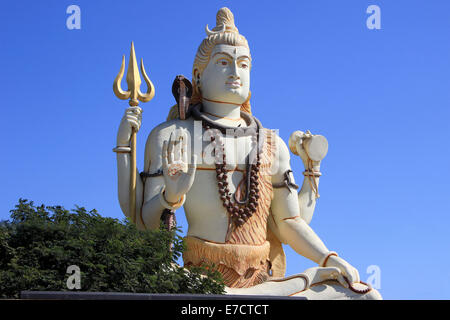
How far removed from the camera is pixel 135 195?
7.77 meters

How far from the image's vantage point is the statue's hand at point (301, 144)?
851cm

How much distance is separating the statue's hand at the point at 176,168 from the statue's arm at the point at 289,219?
1.39m

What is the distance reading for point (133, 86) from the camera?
25.7ft

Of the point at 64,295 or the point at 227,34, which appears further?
the point at 227,34

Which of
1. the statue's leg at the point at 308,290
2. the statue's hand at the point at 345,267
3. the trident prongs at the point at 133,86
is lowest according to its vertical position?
the statue's leg at the point at 308,290

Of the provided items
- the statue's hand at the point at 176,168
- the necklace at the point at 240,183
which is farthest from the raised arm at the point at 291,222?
the statue's hand at the point at 176,168

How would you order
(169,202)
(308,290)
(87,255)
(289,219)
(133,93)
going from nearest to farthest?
(87,255) < (169,202) < (308,290) < (133,93) < (289,219)

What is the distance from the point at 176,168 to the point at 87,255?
153cm

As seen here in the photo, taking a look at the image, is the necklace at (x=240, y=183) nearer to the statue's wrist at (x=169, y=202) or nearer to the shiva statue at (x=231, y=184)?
the shiva statue at (x=231, y=184)

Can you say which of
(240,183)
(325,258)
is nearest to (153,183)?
(240,183)

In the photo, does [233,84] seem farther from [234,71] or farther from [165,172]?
[165,172]

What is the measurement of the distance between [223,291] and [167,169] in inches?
51.1
